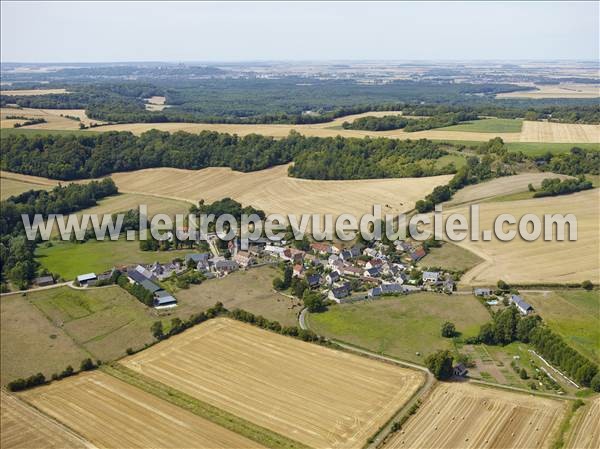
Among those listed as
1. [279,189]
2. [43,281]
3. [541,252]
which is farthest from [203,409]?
[279,189]

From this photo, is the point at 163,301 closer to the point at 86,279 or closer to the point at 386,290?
the point at 86,279

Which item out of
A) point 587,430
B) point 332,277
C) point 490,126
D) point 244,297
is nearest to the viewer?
point 587,430

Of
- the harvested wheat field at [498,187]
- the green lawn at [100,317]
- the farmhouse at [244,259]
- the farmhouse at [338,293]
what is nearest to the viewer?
the green lawn at [100,317]

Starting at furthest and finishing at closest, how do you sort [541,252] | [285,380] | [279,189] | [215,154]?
[215,154], [279,189], [541,252], [285,380]

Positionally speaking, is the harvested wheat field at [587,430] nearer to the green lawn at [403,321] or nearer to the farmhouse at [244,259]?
the green lawn at [403,321]

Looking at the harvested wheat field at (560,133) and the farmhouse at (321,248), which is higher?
the harvested wheat field at (560,133)

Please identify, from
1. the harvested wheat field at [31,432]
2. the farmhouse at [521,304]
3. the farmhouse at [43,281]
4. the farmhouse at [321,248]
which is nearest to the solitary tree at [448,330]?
the farmhouse at [521,304]
